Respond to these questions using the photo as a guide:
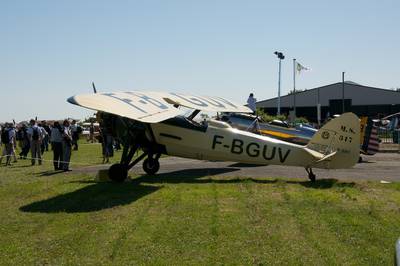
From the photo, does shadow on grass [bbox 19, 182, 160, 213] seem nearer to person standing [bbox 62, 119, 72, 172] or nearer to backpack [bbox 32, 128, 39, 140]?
person standing [bbox 62, 119, 72, 172]

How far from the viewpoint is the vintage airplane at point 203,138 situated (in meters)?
10.9

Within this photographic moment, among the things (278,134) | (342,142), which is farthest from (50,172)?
(342,142)

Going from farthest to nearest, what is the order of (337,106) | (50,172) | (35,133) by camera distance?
(337,106), (35,133), (50,172)

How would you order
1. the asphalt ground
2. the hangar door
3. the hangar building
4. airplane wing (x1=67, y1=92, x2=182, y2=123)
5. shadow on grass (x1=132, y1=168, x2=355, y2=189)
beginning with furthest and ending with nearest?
the hangar door → the hangar building → the asphalt ground → shadow on grass (x1=132, y1=168, x2=355, y2=189) → airplane wing (x1=67, y1=92, x2=182, y2=123)

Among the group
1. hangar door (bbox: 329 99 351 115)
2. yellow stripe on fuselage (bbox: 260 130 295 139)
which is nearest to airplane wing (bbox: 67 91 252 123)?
yellow stripe on fuselage (bbox: 260 130 295 139)

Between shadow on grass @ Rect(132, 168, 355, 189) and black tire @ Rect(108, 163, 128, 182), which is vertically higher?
black tire @ Rect(108, 163, 128, 182)

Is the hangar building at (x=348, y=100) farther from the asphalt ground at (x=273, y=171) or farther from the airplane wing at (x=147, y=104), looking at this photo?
the airplane wing at (x=147, y=104)

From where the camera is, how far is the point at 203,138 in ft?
39.5

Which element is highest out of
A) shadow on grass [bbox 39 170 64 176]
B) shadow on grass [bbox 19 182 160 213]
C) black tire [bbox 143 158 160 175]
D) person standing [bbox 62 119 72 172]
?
person standing [bbox 62 119 72 172]

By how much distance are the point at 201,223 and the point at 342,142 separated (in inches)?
210

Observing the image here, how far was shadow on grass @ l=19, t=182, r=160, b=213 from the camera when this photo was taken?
8.17m

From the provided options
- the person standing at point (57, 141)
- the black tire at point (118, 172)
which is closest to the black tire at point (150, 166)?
the black tire at point (118, 172)

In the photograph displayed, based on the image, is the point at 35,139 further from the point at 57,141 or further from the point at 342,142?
the point at 342,142

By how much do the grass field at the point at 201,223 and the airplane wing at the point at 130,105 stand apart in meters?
1.60
